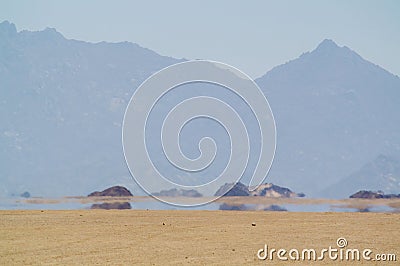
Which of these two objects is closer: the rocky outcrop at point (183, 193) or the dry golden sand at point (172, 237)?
the dry golden sand at point (172, 237)

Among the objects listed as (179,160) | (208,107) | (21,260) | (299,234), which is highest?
(208,107)

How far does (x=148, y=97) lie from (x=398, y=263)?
23166mm

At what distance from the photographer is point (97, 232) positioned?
34156mm

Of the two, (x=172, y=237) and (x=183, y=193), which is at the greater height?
(x=183, y=193)

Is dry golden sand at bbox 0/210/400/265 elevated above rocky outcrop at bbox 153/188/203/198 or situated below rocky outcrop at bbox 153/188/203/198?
below

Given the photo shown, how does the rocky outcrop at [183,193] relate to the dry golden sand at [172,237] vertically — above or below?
above

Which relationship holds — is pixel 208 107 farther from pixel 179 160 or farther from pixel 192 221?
pixel 192 221

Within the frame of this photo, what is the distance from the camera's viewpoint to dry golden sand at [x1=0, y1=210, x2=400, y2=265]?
2605 centimetres

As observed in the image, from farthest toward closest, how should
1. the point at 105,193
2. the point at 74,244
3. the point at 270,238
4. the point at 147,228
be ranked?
the point at 105,193, the point at 147,228, the point at 270,238, the point at 74,244

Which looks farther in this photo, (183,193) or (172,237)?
(183,193)

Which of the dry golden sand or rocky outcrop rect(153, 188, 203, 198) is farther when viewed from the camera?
rocky outcrop rect(153, 188, 203, 198)

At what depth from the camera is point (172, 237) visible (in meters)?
32.5

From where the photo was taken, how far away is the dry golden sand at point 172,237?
1026 inches

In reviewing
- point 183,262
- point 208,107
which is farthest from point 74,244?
point 208,107
